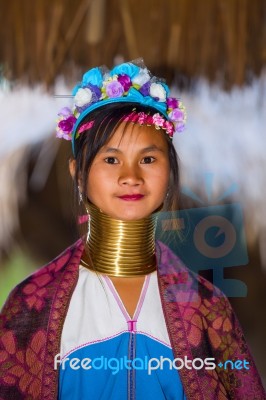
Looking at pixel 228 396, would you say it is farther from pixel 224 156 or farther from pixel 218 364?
pixel 224 156

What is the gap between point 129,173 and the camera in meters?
1.63

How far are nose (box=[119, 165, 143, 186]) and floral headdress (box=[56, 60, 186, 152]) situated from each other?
129 millimetres

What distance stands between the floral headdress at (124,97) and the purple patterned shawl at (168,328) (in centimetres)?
35

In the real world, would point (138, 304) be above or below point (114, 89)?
below

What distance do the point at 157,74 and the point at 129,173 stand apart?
2.81ft

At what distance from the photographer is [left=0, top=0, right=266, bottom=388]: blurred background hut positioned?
Result: 2.35m

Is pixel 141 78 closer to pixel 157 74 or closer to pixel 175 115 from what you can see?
pixel 175 115

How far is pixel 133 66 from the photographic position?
1727 mm

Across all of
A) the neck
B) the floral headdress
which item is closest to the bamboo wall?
the floral headdress

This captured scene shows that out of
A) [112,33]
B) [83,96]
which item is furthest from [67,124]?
[112,33]

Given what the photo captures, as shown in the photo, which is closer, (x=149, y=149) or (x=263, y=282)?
(x=149, y=149)

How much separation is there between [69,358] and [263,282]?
1097mm

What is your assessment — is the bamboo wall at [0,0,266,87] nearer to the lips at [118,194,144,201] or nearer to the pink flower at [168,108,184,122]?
the pink flower at [168,108,184,122]

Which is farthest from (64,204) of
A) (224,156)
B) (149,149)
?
(149,149)
